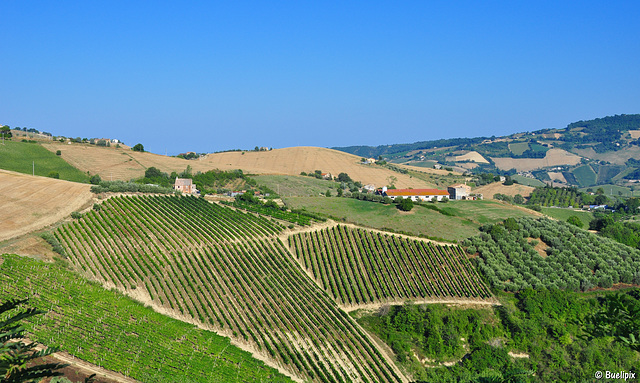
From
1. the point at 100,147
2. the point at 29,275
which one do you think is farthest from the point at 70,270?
the point at 100,147

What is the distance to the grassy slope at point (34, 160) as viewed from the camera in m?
99.2

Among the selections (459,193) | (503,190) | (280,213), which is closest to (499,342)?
(280,213)

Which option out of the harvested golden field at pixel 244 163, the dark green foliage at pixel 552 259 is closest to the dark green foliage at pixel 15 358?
the dark green foliage at pixel 552 259

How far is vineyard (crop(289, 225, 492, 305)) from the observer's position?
56188mm

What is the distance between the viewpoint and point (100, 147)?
131m

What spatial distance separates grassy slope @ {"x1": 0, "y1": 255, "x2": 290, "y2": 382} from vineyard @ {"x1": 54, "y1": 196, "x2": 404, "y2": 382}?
3280mm

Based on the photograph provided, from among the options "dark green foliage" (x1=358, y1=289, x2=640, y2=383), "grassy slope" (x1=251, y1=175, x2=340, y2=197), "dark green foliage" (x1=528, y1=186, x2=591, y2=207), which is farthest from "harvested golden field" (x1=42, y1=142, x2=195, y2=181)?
"dark green foliage" (x1=528, y1=186, x2=591, y2=207)

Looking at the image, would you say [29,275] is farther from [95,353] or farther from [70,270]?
[95,353]

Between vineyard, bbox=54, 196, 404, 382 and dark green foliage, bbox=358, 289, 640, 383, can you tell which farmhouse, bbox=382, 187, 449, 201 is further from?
dark green foliage, bbox=358, 289, 640, 383

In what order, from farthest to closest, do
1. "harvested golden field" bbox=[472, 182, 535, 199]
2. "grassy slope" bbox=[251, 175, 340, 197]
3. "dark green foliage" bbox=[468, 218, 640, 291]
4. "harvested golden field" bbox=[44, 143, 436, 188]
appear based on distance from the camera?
"harvested golden field" bbox=[472, 182, 535, 199]
"harvested golden field" bbox=[44, 143, 436, 188]
"grassy slope" bbox=[251, 175, 340, 197]
"dark green foliage" bbox=[468, 218, 640, 291]

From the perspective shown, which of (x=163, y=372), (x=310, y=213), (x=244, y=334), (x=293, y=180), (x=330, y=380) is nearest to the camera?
(x=163, y=372)

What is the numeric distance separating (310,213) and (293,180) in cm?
4405

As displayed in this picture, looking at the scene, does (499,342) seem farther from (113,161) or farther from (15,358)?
(113,161)

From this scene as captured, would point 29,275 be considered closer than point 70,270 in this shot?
Yes
